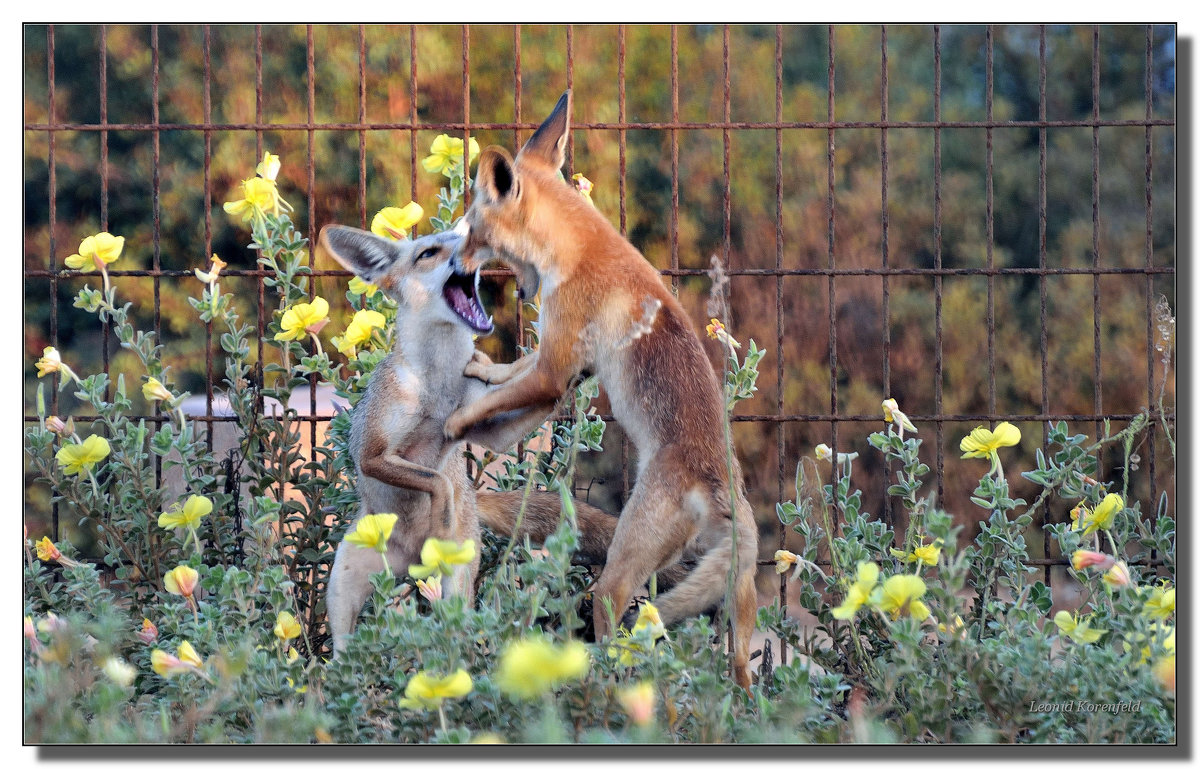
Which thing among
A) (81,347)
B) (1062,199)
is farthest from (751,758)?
(81,347)

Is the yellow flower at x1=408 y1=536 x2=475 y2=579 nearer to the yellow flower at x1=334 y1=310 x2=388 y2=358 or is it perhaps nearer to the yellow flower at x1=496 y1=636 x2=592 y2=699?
the yellow flower at x1=496 y1=636 x2=592 y2=699

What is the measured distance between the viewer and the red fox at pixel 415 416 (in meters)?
3.79

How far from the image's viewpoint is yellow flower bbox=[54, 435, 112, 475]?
12.4ft

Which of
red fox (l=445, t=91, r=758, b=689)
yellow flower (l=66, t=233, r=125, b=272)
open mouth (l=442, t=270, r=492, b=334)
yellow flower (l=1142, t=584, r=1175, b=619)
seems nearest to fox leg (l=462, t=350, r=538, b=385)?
red fox (l=445, t=91, r=758, b=689)

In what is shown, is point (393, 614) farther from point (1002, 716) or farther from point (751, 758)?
point (1002, 716)

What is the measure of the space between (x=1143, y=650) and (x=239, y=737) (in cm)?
233

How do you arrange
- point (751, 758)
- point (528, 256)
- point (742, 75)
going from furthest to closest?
1. point (742, 75)
2. point (528, 256)
3. point (751, 758)

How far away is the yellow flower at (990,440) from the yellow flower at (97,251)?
295cm

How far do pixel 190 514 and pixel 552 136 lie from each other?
1.76 metres

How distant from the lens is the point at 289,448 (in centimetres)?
429

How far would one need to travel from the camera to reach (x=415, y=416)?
3891 millimetres

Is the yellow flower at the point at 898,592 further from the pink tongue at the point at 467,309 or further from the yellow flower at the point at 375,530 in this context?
the pink tongue at the point at 467,309

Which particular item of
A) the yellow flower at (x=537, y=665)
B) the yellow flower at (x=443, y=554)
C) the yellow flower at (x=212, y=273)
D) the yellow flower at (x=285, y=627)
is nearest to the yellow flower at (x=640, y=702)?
the yellow flower at (x=537, y=665)

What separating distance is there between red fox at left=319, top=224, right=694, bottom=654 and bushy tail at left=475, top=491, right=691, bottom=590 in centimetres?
10
